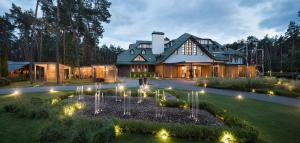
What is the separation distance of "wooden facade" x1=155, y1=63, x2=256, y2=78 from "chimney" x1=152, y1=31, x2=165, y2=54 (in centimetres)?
597

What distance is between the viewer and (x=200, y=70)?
3803cm

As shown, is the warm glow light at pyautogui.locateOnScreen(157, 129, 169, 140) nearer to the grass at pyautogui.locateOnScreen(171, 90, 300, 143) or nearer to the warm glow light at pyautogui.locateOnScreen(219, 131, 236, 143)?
the warm glow light at pyautogui.locateOnScreen(219, 131, 236, 143)

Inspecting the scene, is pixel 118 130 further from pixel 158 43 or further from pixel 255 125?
pixel 158 43

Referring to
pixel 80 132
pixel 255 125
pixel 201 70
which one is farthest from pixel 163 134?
pixel 201 70

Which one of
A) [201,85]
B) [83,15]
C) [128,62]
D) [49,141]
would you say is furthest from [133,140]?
[128,62]

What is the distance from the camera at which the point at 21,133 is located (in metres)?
5.45

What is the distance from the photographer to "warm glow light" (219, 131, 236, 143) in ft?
16.0

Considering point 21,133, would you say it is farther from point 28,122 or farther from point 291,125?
point 291,125

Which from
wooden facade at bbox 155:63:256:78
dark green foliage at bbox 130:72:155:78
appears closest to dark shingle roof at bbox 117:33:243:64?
wooden facade at bbox 155:63:256:78

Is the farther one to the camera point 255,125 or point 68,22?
point 68,22

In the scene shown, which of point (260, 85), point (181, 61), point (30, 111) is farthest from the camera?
point (181, 61)

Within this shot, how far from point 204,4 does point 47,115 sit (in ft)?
87.3

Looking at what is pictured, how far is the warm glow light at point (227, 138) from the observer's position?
4.89 m

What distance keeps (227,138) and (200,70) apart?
3424 centimetres
